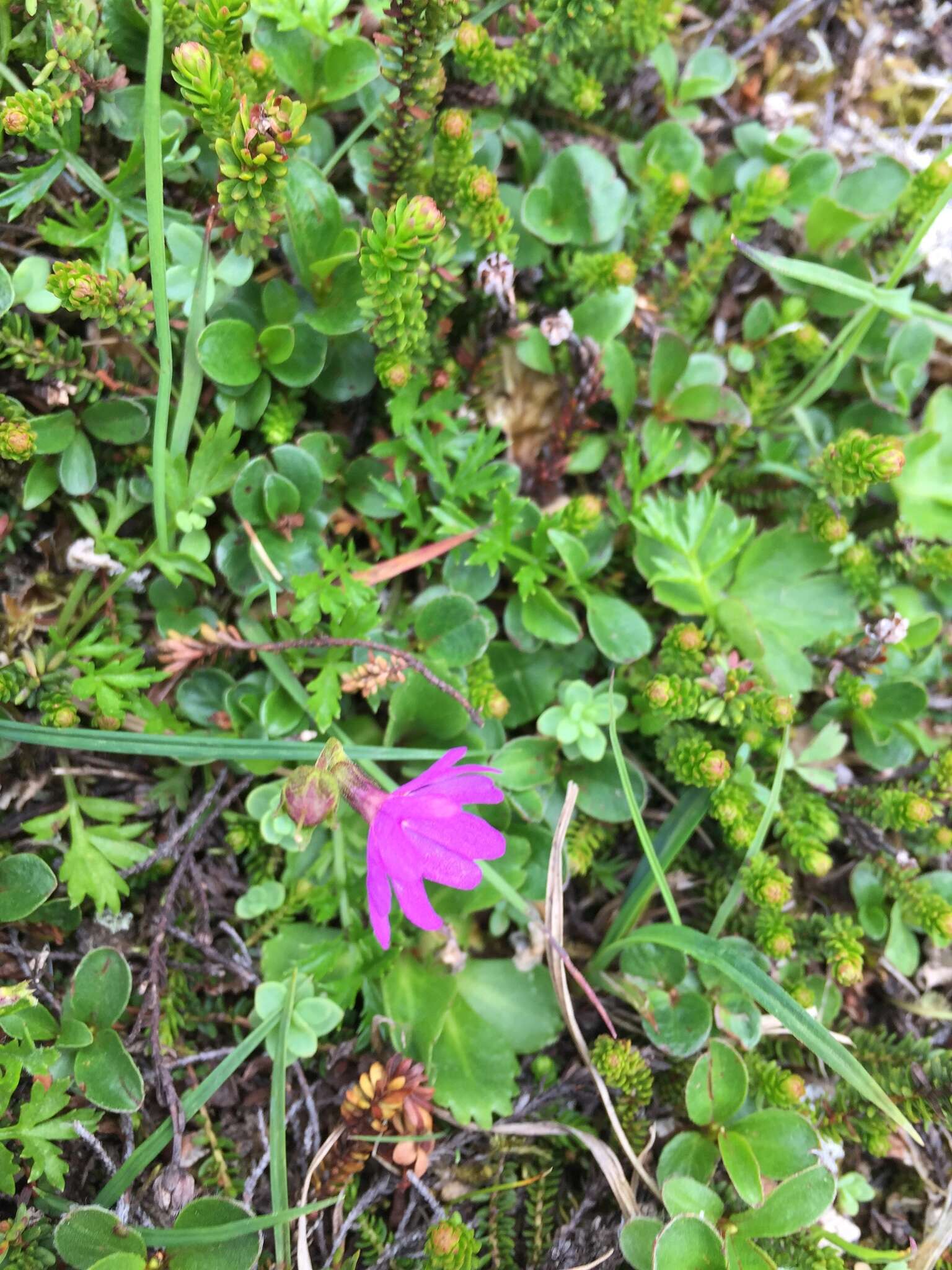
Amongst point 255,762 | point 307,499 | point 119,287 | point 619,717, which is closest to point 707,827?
point 619,717

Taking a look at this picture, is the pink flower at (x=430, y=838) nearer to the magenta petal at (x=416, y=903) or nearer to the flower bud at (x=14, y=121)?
the magenta petal at (x=416, y=903)

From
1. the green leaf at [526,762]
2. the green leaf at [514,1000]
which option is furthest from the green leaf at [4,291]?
the green leaf at [514,1000]

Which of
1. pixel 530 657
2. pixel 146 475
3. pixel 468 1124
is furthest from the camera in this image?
pixel 530 657

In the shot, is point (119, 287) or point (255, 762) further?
point (255, 762)

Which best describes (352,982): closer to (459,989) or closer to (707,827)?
(459,989)

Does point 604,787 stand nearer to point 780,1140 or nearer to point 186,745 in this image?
point 780,1140
